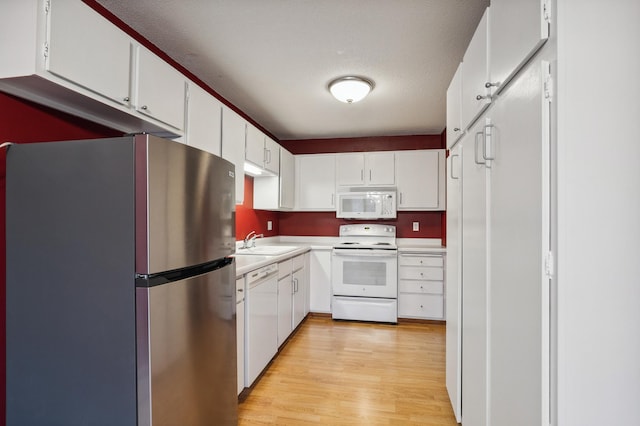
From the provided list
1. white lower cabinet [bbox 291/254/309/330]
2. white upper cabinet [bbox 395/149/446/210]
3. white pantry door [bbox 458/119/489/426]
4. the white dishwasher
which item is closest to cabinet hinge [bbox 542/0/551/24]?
white pantry door [bbox 458/119/489/426]

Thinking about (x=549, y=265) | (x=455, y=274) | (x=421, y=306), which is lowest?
(x=421, y=306)

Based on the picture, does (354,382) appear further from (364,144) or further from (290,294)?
(364,144)

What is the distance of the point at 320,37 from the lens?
197cm

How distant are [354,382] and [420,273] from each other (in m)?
1.76

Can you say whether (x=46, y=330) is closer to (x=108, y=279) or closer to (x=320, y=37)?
(x=108, y=279)

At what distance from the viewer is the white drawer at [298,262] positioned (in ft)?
11.0

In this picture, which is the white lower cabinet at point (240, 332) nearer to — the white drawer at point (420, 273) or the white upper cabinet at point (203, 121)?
the white upper cabinet at point (203, 121)

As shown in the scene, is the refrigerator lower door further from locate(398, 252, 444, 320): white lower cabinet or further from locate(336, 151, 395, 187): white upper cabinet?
locate(336, 151, 395, 187): white upper cabinet

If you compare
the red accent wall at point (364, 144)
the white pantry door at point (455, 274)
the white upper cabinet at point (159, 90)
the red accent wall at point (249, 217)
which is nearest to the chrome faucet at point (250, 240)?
the red accent wall at point (249, 217)

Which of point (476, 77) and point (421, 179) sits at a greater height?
point (476, 77)

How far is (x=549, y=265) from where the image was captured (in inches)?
31.8

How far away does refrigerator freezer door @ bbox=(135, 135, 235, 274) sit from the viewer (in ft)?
3.75

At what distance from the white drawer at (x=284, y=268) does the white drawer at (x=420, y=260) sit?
145 centimetres

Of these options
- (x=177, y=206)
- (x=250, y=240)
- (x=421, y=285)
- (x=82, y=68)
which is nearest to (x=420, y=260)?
(x=421, y=285)
